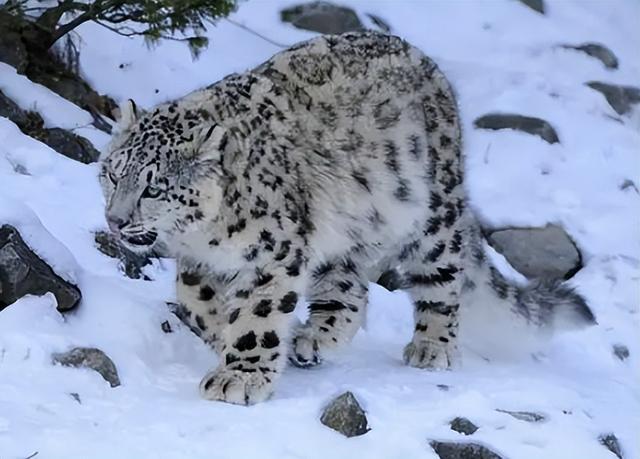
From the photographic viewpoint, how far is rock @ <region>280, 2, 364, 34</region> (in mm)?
11078

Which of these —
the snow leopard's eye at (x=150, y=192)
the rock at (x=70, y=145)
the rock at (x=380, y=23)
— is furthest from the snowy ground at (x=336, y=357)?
the snow leopard's eye at (x=150, y=192)

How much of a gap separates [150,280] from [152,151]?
146cm

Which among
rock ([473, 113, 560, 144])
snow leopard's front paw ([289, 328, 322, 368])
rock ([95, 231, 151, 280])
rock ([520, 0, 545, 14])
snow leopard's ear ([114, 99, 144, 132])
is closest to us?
snow leopard's ear ([114, 99, 144, 132])

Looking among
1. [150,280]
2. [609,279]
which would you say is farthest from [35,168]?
[609,279]

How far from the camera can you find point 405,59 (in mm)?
6297

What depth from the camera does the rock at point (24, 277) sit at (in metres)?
5.44

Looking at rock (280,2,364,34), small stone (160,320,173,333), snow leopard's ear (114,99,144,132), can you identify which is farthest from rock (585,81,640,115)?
snow leopard's ear (114,99,144,132)

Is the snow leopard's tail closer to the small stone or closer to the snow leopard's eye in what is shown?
the small stone

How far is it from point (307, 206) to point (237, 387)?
837mm

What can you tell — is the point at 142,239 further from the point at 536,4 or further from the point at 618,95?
the point at 536,4

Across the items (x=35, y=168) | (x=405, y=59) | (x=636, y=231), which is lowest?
(x=636, y=231)

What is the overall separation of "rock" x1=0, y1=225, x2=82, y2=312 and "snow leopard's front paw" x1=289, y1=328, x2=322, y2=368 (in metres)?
0.99

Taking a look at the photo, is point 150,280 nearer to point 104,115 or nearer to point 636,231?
point 104,115

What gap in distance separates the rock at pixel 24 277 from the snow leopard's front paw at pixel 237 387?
2.44 ft
